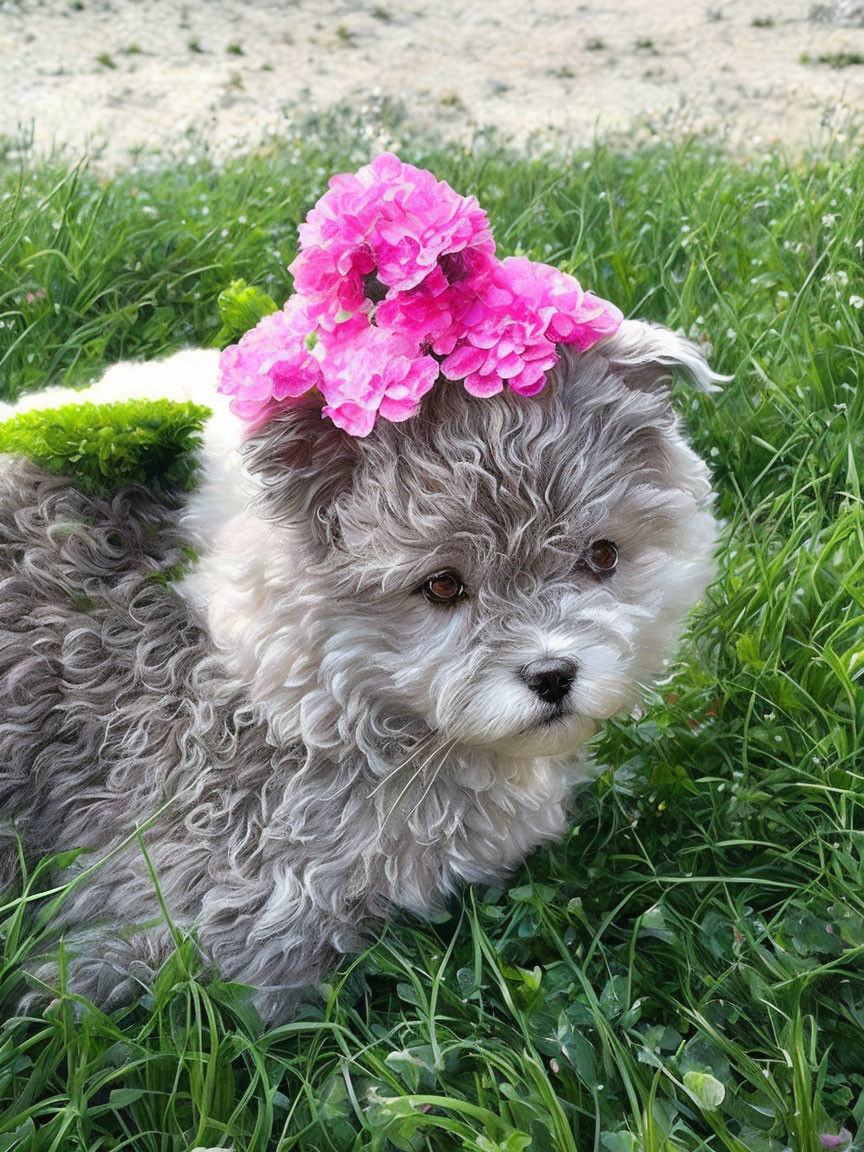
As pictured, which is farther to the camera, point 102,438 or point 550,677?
point 102,438

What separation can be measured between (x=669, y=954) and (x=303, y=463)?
1.30m

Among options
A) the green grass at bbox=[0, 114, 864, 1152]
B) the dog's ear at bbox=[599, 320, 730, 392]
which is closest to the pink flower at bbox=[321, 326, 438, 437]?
the dog's ear at bbox=[599, 320, 730, 392]

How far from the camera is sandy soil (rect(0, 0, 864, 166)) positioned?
7688 millimetres

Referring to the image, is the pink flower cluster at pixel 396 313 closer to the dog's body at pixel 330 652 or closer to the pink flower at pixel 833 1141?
the dog's body at pixel 330 652

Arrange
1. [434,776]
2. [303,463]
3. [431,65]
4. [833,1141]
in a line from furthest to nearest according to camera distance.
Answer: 1. [431,65]
2. [434,776]
3. [303,463]
4. [833,1141]

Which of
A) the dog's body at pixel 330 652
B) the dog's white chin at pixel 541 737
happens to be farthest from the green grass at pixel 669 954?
the dog's white chin at pixel 541 737

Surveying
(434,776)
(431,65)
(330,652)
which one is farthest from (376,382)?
(431,65)

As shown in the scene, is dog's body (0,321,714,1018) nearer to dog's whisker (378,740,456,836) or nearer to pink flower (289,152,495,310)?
dog's whisker (378,740,456,836)

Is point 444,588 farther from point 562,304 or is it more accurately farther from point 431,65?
point 431,65

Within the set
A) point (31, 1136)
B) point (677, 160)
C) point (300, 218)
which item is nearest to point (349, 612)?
point (31, 1136)

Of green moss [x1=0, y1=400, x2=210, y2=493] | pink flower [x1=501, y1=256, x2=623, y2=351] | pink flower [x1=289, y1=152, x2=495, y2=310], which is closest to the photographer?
pink flower [x1=289, y1=152, x2=495, y2=310]

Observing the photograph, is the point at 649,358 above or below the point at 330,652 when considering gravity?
above

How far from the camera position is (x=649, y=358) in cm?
253

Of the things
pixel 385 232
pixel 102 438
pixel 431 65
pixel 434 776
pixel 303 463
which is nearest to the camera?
pixel 385 232
